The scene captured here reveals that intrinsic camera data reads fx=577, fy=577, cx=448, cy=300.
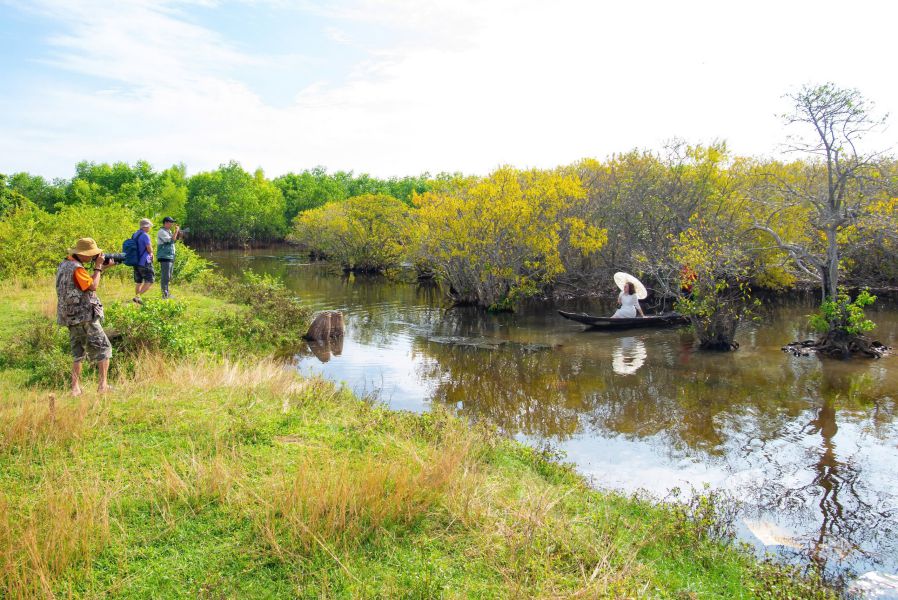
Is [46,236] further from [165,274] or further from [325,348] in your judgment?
[325,348]

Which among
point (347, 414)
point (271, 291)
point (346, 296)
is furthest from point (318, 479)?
point (346, 296)

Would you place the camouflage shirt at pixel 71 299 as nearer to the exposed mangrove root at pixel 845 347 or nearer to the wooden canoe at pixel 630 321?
the wooden canoe at pixel 630 321

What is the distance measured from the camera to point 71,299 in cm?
820

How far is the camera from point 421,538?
5.07 metres

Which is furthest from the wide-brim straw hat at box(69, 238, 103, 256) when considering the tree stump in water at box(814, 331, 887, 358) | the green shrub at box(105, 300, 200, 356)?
the tree stump in water at box(814, 331, 887, 358)

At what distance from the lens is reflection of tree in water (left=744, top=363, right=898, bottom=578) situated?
617 cm

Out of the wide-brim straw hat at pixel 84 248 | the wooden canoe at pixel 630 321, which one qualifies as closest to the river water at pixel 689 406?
the wooden canoe at pixel 630 321

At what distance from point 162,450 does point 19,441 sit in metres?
1.46

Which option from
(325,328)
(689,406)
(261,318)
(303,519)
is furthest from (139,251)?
(689,406)

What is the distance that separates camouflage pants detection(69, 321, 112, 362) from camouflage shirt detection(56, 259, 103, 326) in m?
0.15

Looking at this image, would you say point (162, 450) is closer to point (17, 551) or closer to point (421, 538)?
point (17, 551)

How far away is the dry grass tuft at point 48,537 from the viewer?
13.2 ft

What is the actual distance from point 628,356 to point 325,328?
9.14 m

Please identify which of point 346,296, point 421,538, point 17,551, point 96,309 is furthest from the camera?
point 346,296
